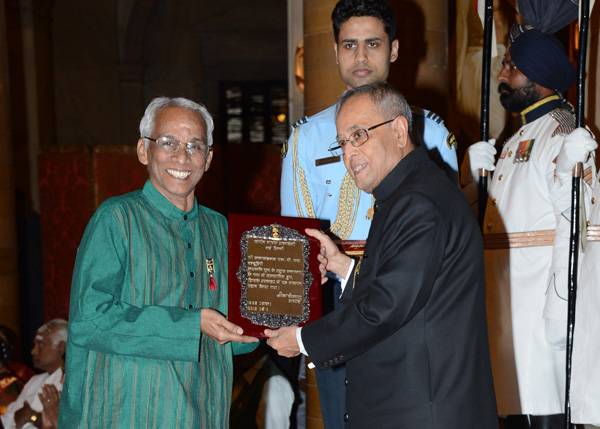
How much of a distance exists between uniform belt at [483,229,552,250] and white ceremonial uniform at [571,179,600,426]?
203 millimetres

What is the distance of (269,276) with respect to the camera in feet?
9.22

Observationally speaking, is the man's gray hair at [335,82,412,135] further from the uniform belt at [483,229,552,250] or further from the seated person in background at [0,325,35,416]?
the seated person in background at [0,325,35,416]

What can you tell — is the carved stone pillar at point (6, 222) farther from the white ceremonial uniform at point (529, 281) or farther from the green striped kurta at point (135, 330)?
the green striped kurta at point (135, 330)

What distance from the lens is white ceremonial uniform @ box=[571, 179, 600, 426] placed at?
391 cm

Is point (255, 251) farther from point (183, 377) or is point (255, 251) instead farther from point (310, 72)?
point (310, 72)

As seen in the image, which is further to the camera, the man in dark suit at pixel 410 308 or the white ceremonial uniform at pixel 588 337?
the white ceremonial uniform at pixel 588 337

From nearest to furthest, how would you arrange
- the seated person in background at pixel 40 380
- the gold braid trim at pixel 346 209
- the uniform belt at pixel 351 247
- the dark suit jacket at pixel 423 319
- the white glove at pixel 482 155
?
1. the dark suit jacket at pixel 423 319
2. the uniform belt at pixel 351 247
3. the gold braid trim at pixel 346 209
4. the white glove at pixel 482 155
5. the seated person in background at pixel 40 380

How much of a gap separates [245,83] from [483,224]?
10744 mm

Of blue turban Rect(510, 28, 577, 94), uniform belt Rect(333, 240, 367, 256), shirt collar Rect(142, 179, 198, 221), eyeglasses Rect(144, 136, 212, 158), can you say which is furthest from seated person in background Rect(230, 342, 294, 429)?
eyeglasses Rect(144, 136, 212, 158)

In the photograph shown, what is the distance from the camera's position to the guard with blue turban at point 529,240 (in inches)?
162

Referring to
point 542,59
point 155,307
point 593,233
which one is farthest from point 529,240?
point 155,307

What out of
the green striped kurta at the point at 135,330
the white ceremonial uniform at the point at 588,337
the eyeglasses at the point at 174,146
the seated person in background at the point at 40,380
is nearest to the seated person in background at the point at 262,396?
the seated person in background at the point at 40,380

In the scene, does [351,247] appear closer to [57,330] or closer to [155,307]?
[155,307]

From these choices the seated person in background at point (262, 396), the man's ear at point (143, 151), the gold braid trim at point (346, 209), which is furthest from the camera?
the seated person in background at point (262, 396)
